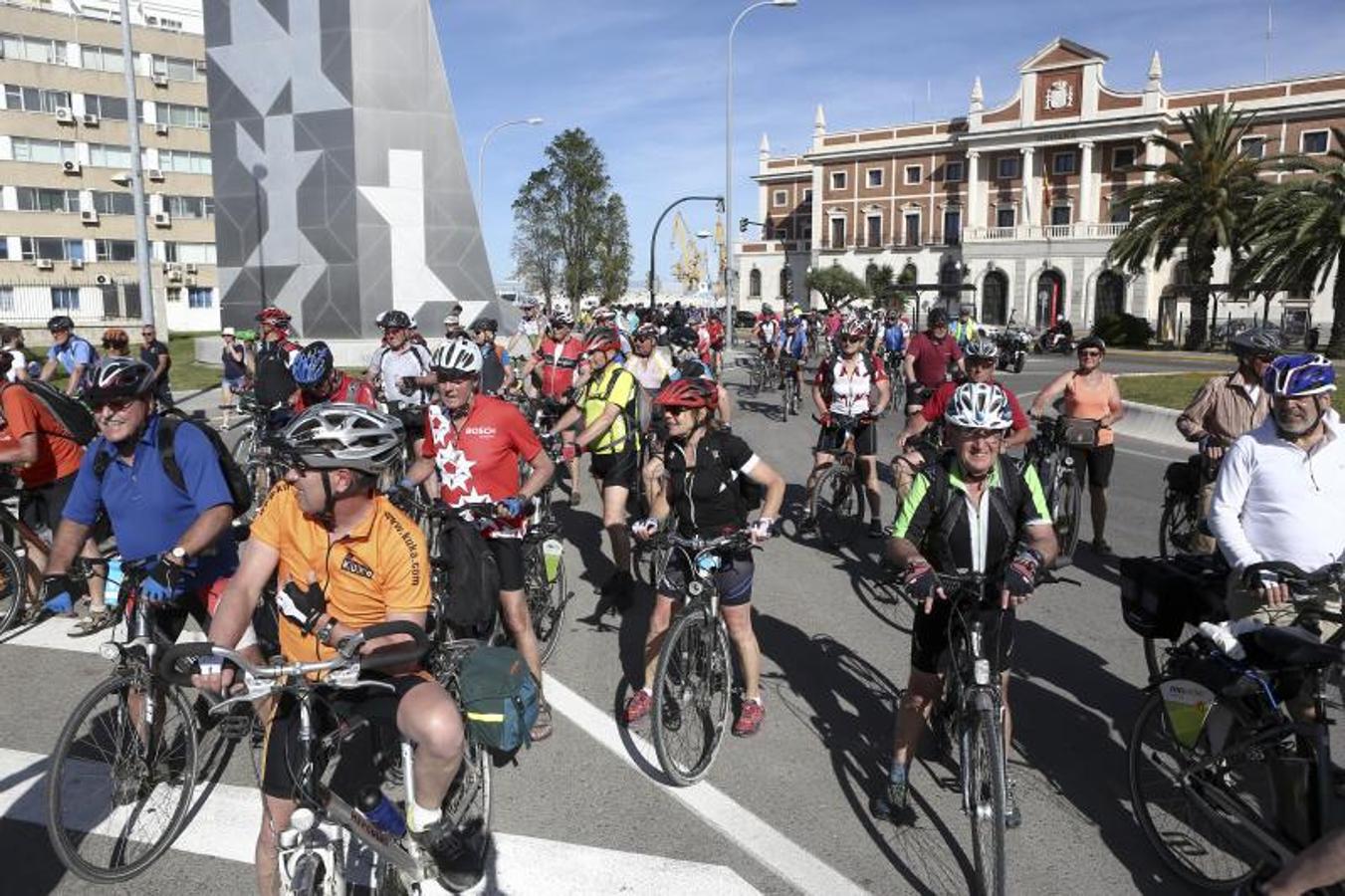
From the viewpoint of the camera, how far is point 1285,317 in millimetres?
53938

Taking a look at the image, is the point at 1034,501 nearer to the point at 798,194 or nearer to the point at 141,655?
the point at 141,655

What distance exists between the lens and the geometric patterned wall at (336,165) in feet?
90.7

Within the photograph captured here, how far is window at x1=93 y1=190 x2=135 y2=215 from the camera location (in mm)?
61531

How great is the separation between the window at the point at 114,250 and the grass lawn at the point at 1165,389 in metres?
61.3

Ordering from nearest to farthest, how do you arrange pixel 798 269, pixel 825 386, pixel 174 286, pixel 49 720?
pixel 49 720 → pixel 825 386 → pixel 174 286 → pixel 798 269

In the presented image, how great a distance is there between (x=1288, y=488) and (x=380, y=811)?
409 centimetres

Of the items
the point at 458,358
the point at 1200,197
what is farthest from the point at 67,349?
the point at 1200,197

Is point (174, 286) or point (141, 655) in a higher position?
point (174, 286)

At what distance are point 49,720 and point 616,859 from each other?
3499 mm

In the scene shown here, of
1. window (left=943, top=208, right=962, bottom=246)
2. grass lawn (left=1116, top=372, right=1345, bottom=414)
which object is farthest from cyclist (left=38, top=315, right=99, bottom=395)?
window (left=943, top=208, right=962, bottom=246)

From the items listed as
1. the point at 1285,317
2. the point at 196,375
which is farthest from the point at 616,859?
the point at 1285,317

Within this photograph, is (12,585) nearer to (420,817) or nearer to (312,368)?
(312,368)

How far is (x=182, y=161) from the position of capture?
6475cm

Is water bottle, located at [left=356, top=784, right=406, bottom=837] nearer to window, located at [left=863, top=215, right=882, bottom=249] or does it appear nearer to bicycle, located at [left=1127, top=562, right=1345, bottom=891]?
bicycle, located at [left=1127, top=562, right=1345, bottom=891]
